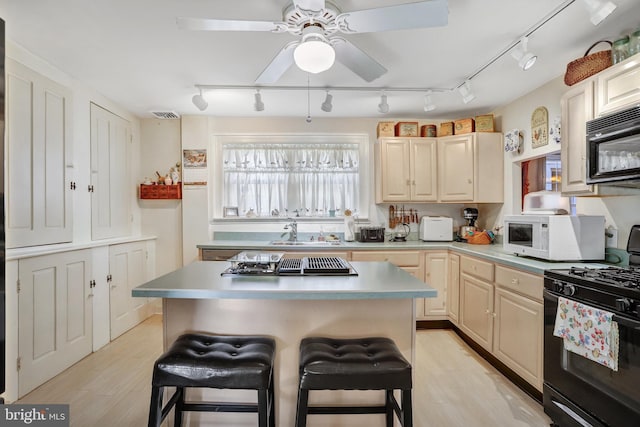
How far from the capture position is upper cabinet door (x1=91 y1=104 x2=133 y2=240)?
10.4 ft

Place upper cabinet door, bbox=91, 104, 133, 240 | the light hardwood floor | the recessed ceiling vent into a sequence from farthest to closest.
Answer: the recessed ceiling vent
upper cabinet door, bbox=91, 104, 133, 240
the light hardwood floor

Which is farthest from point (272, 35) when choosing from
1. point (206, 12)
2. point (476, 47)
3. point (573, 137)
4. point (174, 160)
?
point (174, 160)

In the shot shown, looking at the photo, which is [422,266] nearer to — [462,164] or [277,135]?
[462,164]

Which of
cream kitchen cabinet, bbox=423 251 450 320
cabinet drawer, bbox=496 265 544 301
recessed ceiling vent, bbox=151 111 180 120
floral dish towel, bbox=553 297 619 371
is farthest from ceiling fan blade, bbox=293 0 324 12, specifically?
recessed ceiling vent, bbox=151 111 180 120

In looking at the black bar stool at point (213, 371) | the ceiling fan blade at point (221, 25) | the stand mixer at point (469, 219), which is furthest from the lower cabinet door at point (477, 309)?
the ceiling fan blade at point (221, 25)

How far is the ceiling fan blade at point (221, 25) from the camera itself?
1566 mm

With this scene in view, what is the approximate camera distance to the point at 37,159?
2.45 metres

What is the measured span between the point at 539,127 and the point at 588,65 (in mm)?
901

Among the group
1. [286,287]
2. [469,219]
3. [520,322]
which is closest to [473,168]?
[469,219]

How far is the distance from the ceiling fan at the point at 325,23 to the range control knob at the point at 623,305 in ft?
5.05

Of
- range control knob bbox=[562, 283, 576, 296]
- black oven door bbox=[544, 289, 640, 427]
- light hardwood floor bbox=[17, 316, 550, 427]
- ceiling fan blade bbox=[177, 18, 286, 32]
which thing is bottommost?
light hardwood floor bbox=[17, 316, 550, 427]

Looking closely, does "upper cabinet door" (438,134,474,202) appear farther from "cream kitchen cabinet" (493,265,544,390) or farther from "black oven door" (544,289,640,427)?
"black oven door" (544,289,640,427)

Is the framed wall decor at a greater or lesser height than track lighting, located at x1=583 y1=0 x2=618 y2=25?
lesser

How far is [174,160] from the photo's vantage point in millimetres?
3998
